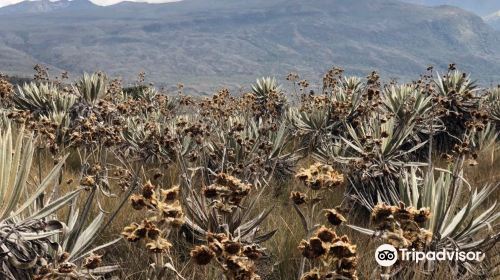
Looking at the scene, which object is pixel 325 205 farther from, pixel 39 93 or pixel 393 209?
pixel 39 93

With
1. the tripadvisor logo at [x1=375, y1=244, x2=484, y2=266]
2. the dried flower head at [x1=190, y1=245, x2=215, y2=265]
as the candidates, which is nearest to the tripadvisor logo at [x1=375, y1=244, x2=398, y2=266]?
the tripadvisor logo at [x1=375, y1=244, x2=484, y2=266]

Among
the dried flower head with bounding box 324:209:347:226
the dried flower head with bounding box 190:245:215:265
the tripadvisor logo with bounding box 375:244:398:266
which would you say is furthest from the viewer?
the tripadvisor logo with bounding box 375:244:398:266

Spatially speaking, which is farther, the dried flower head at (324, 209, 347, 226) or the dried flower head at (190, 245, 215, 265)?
the dried flower head at (324, 209, 347, 226)

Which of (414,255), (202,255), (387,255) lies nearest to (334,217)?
(387,255)

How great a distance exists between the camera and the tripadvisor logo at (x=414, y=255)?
2.58m

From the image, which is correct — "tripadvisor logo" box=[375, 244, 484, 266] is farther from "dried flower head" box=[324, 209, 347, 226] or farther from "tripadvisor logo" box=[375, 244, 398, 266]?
"dried flower head" box=[324, 209, 347, 226]

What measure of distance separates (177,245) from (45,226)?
1.37 metres

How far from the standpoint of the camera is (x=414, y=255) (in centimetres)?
303

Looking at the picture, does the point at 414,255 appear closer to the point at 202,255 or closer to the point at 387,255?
the point at 387,255

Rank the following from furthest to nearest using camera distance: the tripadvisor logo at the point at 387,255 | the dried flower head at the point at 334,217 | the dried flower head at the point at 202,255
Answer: the tripadvisor logo at the point at 387,255, the dried flower head at the point at 334,217, the dried flower head at the point at 202,255

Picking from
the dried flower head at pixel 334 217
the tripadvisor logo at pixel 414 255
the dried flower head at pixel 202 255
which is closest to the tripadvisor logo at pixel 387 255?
the tripadvisor logo at pixel 414 255

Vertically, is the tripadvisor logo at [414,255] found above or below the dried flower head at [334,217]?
below

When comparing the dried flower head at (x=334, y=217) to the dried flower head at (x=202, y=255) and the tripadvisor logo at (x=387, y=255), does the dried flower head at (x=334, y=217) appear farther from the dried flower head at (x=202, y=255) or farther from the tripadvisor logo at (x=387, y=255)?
the dried flower head at (x=202, y=255)

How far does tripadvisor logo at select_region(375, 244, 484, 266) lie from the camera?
258 centimetres
